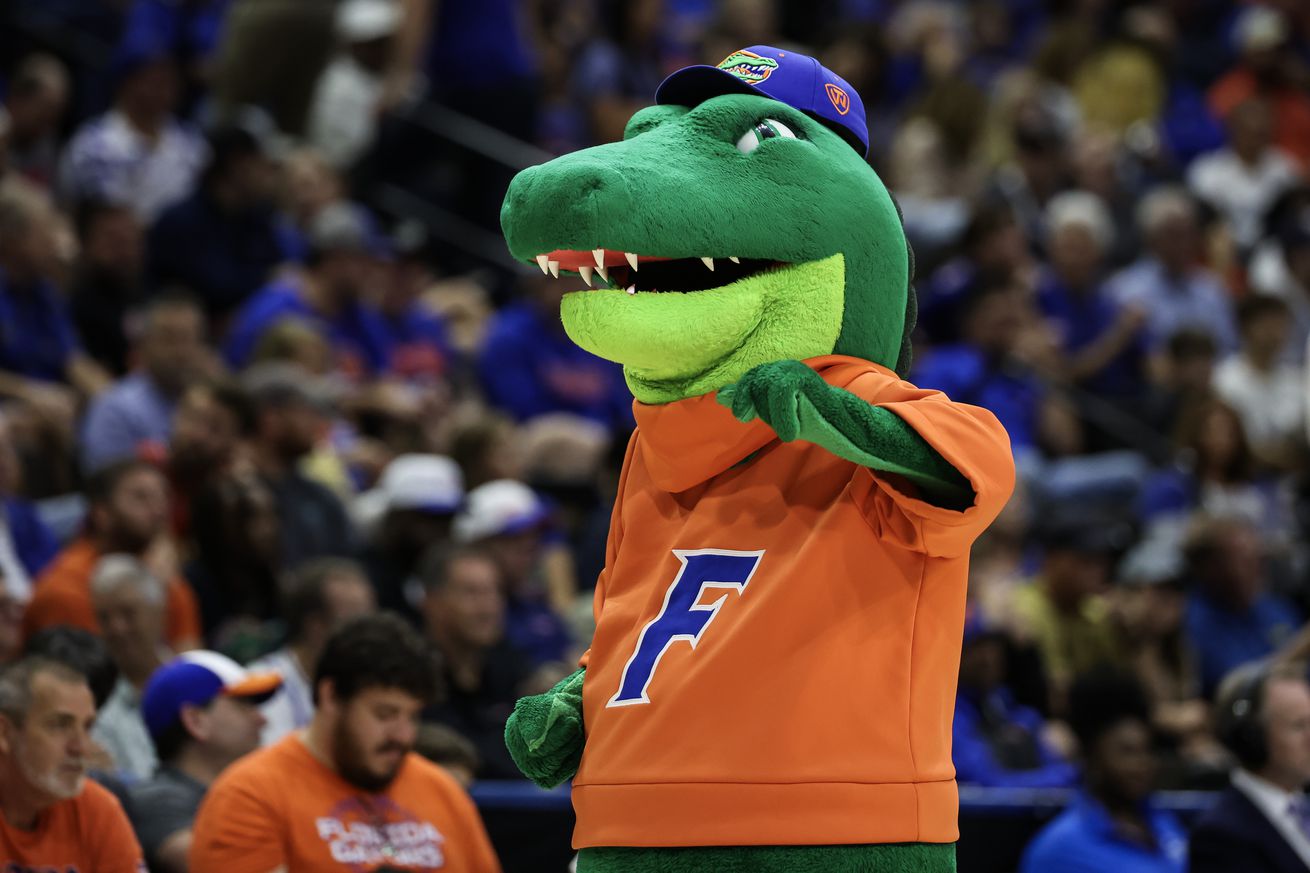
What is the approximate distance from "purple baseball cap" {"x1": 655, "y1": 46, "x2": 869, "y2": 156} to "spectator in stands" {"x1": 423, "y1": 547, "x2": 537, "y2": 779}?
302 cm

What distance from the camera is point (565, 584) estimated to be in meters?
7.40

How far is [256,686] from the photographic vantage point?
4605 mm

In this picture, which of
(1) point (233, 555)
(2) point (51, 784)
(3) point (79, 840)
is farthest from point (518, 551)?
(2) point (51, 784)

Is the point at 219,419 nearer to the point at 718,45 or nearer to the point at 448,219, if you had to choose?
the point at 448,219

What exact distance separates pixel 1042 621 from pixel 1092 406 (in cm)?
226

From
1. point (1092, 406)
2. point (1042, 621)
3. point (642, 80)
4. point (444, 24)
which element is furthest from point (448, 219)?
point (1042, 621)

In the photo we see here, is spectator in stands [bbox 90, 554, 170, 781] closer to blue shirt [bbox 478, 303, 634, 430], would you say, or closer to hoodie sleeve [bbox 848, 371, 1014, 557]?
hoodie sleeve [bbox 848, 371, 1014, 557]

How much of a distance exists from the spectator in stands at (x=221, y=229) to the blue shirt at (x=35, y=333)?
933mm

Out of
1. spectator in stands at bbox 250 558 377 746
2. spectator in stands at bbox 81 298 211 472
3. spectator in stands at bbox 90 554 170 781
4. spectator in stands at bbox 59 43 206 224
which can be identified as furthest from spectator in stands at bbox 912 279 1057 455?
spectator in stands at bbox 90 554 170 781

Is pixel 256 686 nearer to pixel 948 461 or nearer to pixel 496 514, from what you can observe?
pixel 496 514

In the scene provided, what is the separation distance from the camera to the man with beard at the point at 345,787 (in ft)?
13.4

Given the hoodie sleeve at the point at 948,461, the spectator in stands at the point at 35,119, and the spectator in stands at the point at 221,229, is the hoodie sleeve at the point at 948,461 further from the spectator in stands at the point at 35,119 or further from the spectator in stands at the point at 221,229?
the spectator in stands at the point at 35,119

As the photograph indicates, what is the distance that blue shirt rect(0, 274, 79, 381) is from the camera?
23.7 feet

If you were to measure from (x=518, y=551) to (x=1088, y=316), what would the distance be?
4.36 meters
